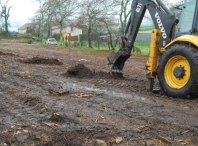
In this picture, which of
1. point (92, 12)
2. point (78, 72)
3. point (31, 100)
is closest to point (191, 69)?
point (31, 100)

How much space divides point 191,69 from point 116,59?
3261 millimetres

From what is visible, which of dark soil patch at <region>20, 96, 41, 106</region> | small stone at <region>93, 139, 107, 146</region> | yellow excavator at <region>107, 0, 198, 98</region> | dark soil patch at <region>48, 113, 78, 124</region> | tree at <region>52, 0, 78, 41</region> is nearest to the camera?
small stone at <region>93, 139, 107, 146</region>

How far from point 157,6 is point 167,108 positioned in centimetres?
349

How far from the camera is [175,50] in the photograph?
483 cm

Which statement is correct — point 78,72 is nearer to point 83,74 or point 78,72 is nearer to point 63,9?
point 83,74

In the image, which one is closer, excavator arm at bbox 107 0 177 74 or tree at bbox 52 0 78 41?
excavator arm at bbox 107 0 177 74

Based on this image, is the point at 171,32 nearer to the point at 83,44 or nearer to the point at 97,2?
the point at 97,2

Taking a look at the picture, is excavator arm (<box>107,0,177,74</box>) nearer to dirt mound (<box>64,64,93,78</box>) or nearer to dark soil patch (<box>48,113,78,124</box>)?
dirt mound (<box>64,64,93,78</box>)

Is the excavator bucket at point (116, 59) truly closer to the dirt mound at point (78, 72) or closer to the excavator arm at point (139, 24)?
the excavator arm at point (139, 24)

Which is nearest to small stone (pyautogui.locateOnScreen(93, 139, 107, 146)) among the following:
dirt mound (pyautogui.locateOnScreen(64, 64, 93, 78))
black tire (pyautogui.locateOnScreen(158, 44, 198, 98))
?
black tire (pyautogui.locateOnScreen(158, 44, 198, 98))

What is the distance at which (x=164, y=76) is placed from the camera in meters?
5.18

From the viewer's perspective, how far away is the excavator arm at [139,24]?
5.58 m

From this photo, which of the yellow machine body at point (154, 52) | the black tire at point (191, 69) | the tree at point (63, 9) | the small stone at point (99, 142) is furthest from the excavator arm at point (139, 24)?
the tree at point (63, 9)

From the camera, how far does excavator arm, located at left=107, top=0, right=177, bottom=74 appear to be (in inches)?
220
